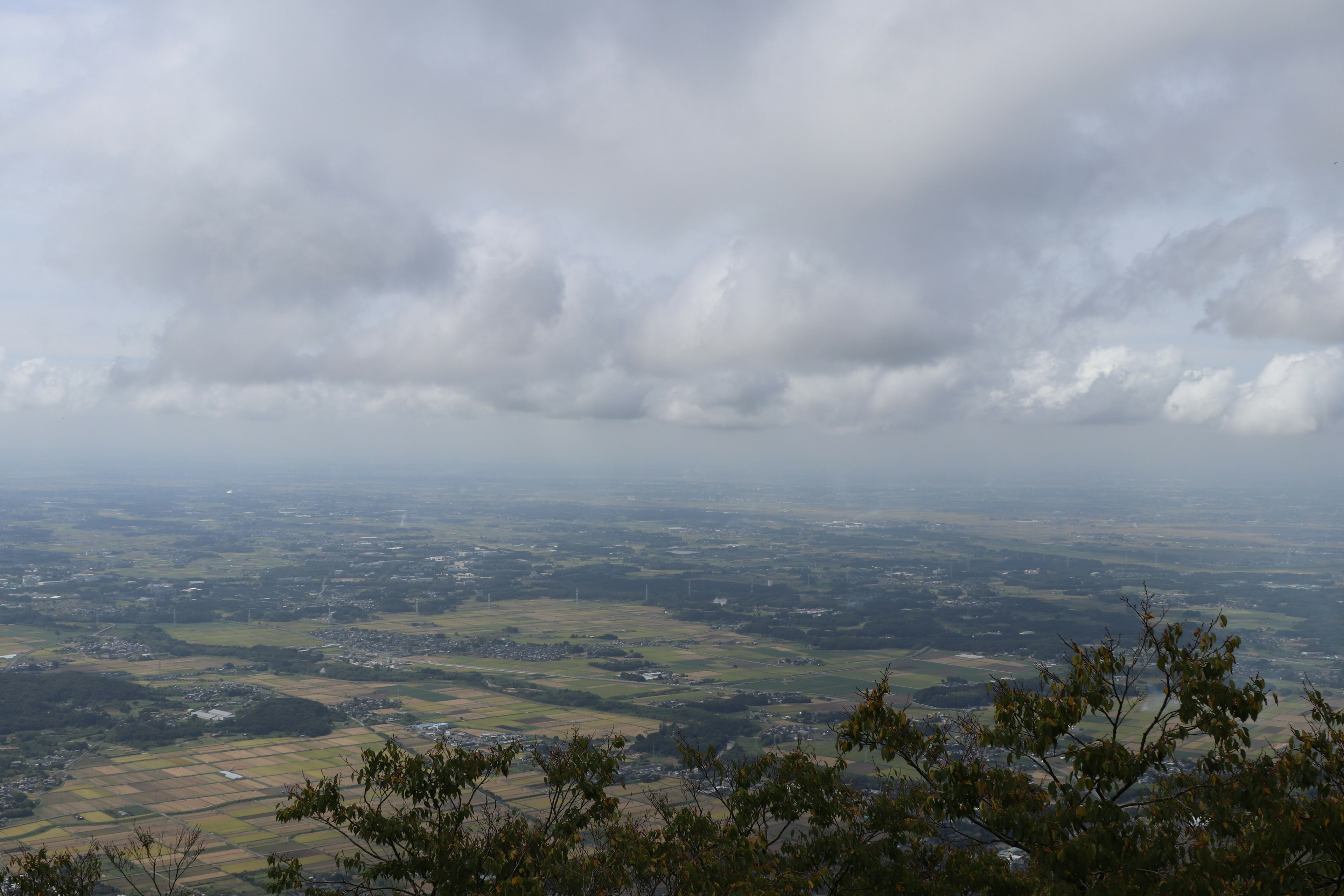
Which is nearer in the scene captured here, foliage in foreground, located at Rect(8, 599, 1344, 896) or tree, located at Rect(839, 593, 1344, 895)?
tree, located at Rect(839, 593, 1344, 895)

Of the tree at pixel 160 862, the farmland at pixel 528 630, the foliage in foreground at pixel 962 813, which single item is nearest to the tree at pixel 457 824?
the foliage in foreground at pixel 962 813

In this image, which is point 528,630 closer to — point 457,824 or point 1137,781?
point 457,824

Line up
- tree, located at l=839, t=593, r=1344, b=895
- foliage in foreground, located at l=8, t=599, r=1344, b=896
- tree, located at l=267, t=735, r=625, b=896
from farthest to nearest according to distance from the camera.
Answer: tree, located at l=267, t=735, r=625, b=896 < foliage in foreground, located at l=8, t=599, r=1344, b=896 < tree, located at l=839, t=593, r=1344, b=895

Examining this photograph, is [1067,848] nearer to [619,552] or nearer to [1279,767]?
[1279,767]

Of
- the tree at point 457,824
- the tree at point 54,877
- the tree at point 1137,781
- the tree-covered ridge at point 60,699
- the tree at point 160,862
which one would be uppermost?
the tree at point 1137,781

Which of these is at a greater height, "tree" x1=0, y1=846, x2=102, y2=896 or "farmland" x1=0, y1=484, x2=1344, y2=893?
"tree" x1=0, y1=846, x2=102, y2=896

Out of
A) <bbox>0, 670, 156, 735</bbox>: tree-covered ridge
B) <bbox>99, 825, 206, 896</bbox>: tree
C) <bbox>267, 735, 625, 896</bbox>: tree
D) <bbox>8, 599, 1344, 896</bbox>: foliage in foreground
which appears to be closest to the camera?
<bbox>8, 599, 1344, 896</bbox>: foliage in foreground

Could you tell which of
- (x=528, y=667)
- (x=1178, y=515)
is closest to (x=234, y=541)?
(x=528, y=667)

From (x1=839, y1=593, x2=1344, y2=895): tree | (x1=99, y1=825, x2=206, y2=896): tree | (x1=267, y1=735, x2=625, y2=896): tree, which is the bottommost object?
(x1=99, y1=825, x2=206, y2=896): tree

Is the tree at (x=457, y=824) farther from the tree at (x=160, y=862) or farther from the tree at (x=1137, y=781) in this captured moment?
the tree at (x=160, y=862)

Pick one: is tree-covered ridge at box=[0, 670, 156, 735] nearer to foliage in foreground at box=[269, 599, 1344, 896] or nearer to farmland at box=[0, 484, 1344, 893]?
farmland at box=[0, 484, 1344, 893]

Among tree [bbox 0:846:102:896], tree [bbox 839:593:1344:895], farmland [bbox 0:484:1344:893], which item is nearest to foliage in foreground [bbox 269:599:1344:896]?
tree [bbox 839:593:1344:895]
